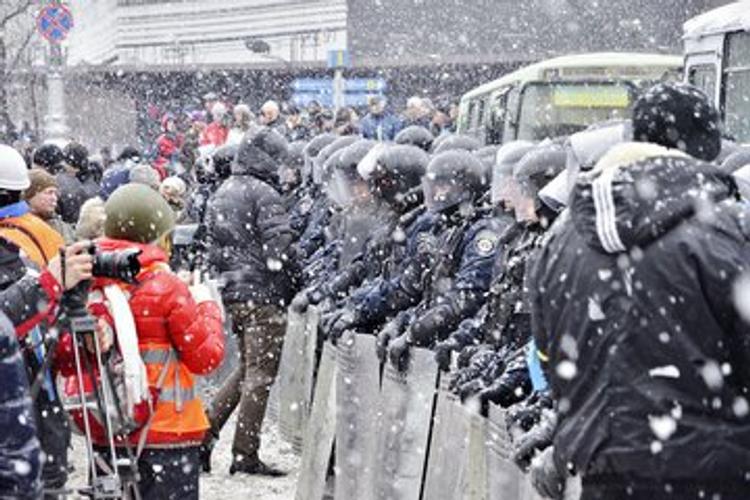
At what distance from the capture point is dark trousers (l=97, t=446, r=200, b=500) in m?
6.52

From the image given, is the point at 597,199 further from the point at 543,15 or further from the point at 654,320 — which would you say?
the point at 543,15

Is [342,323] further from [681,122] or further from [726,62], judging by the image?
[726,62]

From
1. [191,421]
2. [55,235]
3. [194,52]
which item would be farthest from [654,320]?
[194,52]

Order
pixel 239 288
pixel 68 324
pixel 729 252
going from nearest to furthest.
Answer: pixel 729 252, pixel 68 324, pixel 239 288

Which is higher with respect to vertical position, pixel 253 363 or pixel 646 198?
pixel 646 198

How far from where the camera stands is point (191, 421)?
21.5 ft

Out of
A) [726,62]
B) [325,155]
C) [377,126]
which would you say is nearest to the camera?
[325,155]

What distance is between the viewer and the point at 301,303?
36.8 ft

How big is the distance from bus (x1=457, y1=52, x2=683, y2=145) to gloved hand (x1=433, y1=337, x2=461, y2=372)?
10.1 m

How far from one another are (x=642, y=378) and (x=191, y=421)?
2.79 m

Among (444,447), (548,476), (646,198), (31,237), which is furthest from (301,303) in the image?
(646,198)

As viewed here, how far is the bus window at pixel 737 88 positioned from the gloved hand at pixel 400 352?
20.6 feet

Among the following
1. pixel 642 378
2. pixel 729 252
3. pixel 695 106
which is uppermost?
pixel 695 106

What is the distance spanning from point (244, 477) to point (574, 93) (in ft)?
27.0
